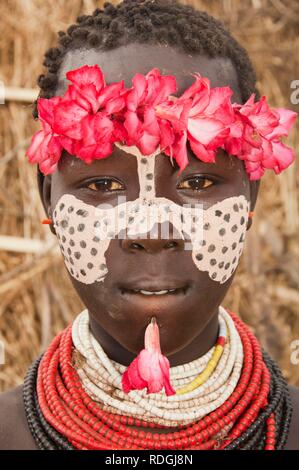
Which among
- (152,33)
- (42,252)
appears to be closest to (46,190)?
(152,33)

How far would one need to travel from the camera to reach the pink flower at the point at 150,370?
1926 mm

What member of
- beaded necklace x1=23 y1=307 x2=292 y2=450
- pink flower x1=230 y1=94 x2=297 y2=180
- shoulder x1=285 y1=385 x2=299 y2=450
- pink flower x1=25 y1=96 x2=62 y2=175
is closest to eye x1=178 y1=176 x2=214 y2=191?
pink flower x1=230 y1=94 x2=297 y2=180

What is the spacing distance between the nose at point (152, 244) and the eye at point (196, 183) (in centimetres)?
17

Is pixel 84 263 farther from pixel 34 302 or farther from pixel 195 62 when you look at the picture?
pixel 34 302

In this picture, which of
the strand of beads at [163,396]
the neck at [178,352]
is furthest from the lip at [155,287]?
the strand of beads at [163,396]

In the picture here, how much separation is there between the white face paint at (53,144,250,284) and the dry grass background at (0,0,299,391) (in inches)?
101

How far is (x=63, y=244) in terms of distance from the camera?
214 centimetres

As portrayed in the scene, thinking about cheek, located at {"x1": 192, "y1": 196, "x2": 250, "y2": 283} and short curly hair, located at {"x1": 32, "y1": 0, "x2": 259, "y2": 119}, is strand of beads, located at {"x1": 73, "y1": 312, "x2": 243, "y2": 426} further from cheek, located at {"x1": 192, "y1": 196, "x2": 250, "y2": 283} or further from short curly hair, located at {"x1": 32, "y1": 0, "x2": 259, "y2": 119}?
short curly hair, located at {"x1": 32, "y1": 0, "x2": 259, "y2": 119}

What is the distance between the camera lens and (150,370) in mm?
1940

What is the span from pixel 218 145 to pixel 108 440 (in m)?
0.88

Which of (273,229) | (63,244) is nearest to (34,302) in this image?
(273,229)

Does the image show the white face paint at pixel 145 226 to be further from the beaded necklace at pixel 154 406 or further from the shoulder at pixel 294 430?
the shoulder at pixel 294 430

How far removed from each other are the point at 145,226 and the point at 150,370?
373 mm

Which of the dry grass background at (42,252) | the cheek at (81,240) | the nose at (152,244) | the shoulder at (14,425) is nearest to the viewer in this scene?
the nose at (152,244)
